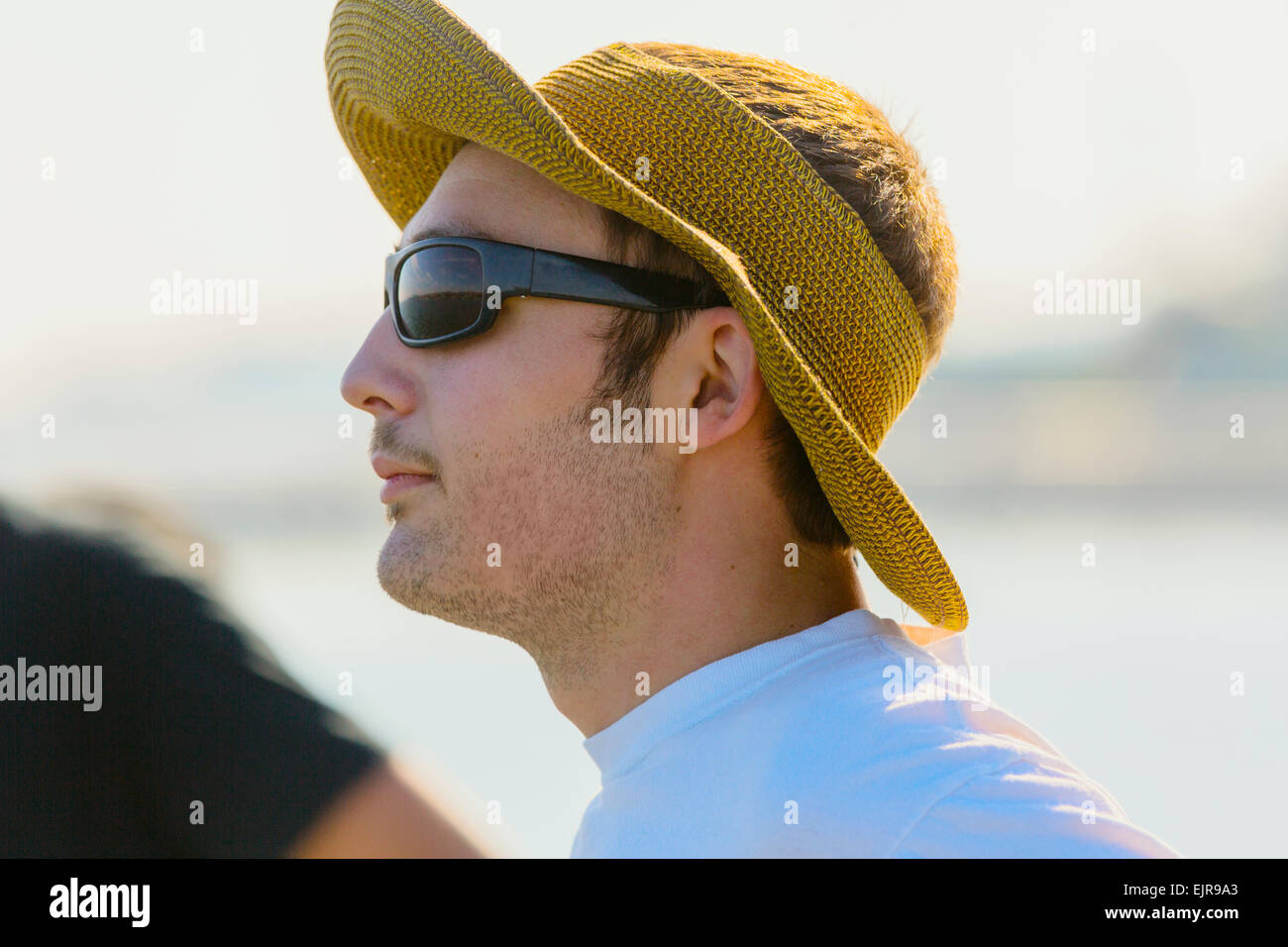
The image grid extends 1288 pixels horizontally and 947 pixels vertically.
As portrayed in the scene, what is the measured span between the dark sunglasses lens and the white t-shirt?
30.6 inches

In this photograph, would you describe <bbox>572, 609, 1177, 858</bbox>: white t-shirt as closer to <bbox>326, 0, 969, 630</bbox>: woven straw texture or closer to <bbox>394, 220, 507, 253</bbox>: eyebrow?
<bbox>326, 0, 969, 630</bbox>: woven straw texture

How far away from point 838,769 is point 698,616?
44 centimetres

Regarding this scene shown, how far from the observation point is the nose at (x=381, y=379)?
2262mm

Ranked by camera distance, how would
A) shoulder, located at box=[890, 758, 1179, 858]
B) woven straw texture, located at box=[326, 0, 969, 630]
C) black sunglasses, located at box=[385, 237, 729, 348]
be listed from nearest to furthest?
shoulder, located at box=[890, 758, 1179, 858] < woven straw texture, located at box=[326, 0, 969, 630] < black sunglasses, located at box=[385, 237, 729, 348]

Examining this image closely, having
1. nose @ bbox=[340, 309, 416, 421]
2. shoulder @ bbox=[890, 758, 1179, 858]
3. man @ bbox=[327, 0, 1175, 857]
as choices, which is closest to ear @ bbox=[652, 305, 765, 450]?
man @ bbox=[327, 0, 1175, 857]

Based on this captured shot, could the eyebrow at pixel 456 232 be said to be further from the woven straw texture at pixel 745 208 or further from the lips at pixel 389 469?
the lips at pixel 389 469

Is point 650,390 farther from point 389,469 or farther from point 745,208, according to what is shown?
point 389,469

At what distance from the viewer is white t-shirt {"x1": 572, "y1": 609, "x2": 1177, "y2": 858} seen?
164 cm

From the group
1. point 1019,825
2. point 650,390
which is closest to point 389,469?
point 650,390

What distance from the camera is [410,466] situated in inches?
87.7

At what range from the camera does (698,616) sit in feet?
6.95
